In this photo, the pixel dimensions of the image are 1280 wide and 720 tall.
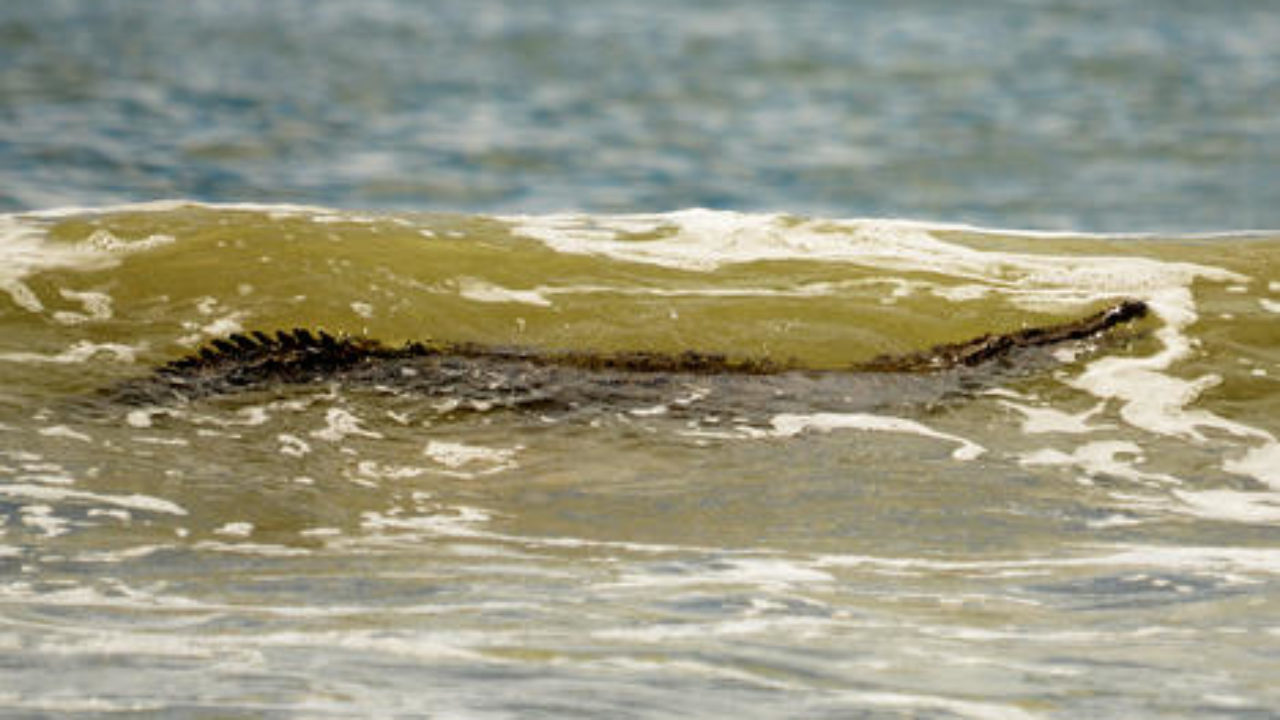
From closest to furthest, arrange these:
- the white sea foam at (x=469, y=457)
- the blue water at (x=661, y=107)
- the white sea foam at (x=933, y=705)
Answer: the white sea foam at (x=933, y=705)
the white sea foam at (x=469, y=457)
the blue water at (x=661, y=107)

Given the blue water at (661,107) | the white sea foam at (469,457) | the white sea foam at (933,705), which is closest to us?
the white sea foam at (933,705)

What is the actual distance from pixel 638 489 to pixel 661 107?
16.5 meters

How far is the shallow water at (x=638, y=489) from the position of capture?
13.3ft

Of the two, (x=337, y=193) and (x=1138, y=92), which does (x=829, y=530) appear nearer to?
(x=337, y=193)

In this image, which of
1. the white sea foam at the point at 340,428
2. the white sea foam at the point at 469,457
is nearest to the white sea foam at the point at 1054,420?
the white sea foam at the point at 469,457

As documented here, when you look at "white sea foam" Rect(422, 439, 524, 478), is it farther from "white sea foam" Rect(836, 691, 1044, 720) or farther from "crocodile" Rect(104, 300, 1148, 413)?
"white sea foam" Rect(836, 691, 1044, 720)

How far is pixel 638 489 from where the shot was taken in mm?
5770

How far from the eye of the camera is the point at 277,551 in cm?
515

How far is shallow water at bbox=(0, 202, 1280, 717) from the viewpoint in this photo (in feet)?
13.3

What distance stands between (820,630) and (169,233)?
13.1ft

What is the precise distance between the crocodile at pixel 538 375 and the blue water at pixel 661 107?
9.32m

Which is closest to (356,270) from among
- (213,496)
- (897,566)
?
(213,496)

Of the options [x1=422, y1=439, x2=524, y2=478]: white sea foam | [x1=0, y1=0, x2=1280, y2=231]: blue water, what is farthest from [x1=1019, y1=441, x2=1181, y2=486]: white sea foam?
[x1=0, y1=0, x2=1280, y2=231]: blue water

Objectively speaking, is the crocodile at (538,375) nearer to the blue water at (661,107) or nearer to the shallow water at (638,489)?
the shallow water at (638,489)
